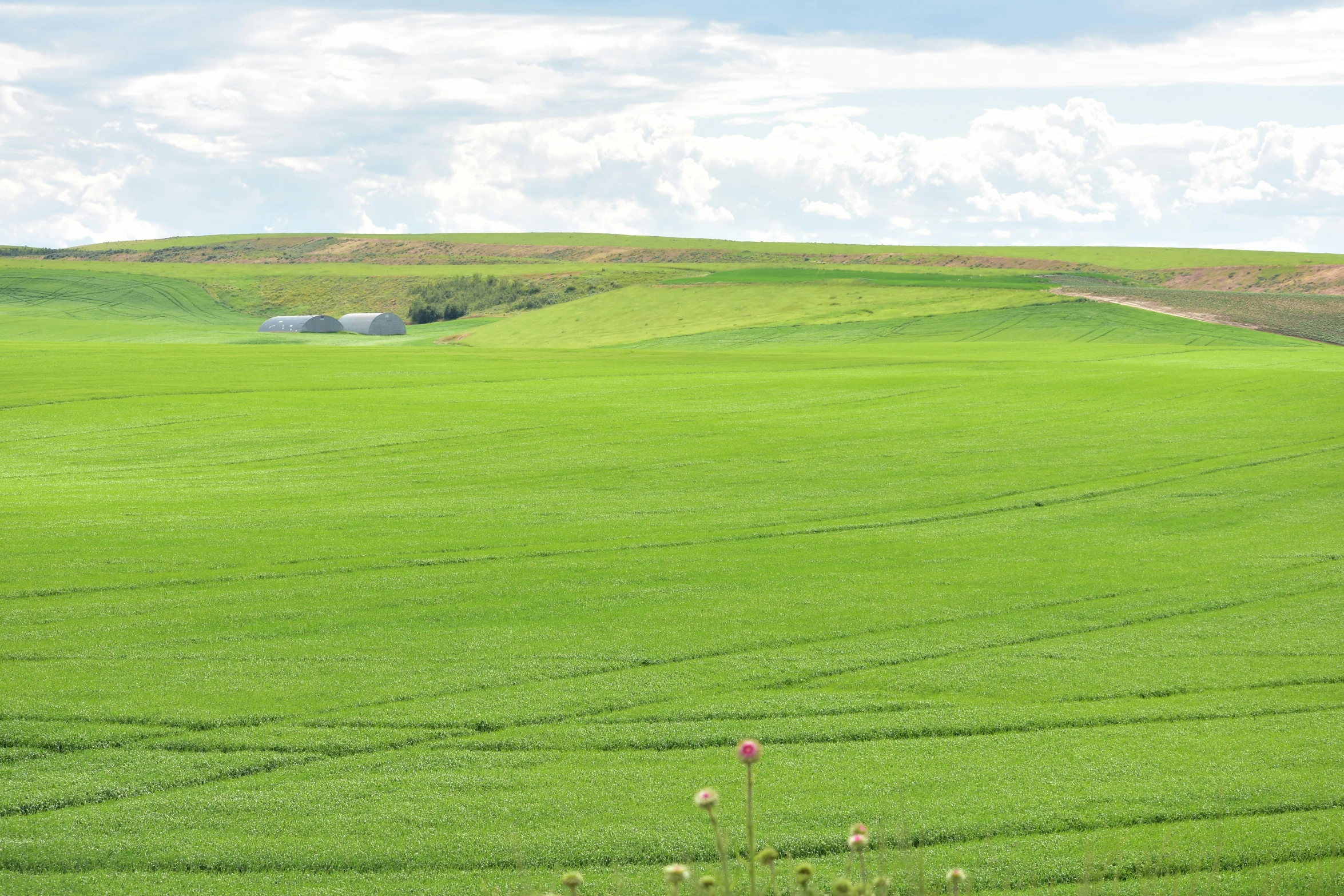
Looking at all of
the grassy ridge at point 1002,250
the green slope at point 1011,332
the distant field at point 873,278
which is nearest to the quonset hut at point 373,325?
the distant field at point 873,278

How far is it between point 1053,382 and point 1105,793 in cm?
3035

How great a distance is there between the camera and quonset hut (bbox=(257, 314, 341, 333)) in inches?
3420

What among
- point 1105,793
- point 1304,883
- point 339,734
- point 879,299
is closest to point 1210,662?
Result: point 1105,793

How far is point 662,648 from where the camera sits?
11.6 meters

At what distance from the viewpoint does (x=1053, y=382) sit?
36.8 meters

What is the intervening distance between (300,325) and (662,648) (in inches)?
3199

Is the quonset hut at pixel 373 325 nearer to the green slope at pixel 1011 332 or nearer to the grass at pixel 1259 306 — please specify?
the green slope at pixel 1011 332

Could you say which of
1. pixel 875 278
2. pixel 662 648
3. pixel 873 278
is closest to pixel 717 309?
pixel 873 278

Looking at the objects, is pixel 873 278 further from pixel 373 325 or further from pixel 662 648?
pixel 662 648

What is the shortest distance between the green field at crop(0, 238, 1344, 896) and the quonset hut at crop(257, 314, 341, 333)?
193ft

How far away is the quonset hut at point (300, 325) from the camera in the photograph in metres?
86.9

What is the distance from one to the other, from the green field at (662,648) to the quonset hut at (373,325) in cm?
5968

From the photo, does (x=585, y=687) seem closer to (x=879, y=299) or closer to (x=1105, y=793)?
(x=1105, y=793)

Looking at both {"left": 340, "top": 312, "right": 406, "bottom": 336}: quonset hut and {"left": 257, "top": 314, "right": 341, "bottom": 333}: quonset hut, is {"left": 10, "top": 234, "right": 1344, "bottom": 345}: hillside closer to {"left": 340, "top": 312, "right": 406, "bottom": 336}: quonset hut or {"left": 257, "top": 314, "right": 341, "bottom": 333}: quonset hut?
{"left": 340, "top": 312, "right": 406, "bottom": 336}: quonset hut
